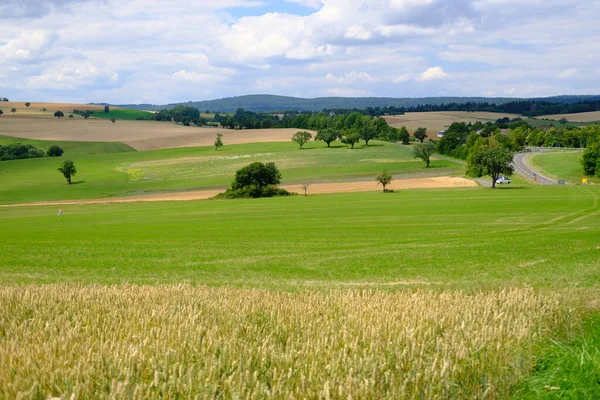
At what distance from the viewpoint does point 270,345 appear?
32.5 ft

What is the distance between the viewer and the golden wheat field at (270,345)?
27.0 feet

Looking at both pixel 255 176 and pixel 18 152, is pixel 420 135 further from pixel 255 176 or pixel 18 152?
pixel 18 152

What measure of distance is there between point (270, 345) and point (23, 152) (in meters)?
155

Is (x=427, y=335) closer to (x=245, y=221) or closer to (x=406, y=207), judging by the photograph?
(x=245, y=221)

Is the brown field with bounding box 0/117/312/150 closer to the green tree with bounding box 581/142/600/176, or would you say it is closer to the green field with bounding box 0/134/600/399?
the green tree with bounding box 581/142/600/176

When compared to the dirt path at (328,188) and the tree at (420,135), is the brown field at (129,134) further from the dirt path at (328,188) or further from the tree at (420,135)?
the dirt path at (328,188)

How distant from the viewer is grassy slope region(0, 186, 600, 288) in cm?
2370

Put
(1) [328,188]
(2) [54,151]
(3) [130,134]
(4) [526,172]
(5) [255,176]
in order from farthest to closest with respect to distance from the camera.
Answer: (3) [130,134], (2) [54,151], (4) [526,172], (1) [328,188], (5) [255,176]

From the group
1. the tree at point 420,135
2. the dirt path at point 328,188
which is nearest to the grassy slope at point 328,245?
the dirt path at point 328,188

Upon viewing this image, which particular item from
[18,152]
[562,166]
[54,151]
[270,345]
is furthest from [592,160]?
[18,152]

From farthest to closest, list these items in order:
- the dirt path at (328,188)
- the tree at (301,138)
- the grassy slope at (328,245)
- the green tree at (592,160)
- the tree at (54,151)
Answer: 1. the tree at (301,138)
2. the tree at (54,151)
3. the green tree at (592,160)
4. the dirt path at (328,188)
5. the grassy slope at (328,245)

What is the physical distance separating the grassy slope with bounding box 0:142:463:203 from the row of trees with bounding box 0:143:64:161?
691cm

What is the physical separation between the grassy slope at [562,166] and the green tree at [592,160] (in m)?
1.25

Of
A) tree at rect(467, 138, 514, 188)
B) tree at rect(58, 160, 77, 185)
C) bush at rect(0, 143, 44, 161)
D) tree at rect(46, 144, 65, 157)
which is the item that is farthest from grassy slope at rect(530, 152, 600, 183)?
bush at rect(0, 143, 44, 161)
